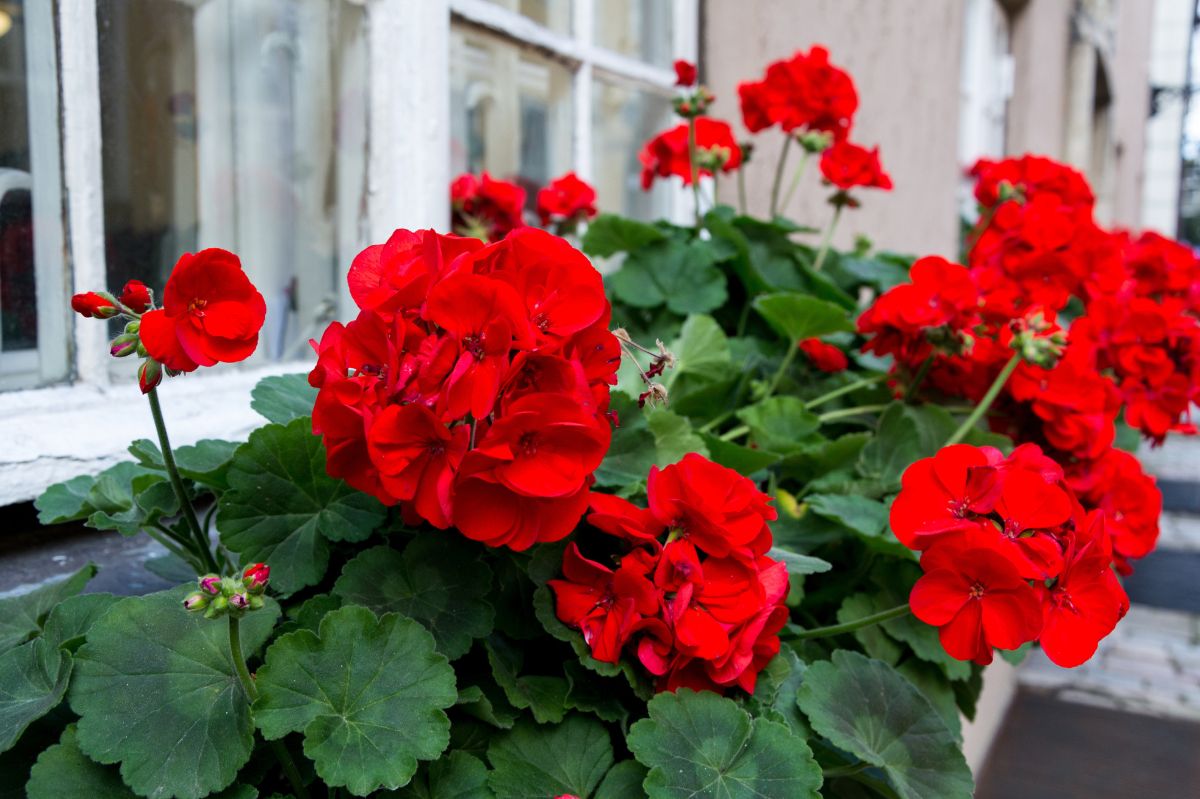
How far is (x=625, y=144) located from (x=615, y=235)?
594 mm

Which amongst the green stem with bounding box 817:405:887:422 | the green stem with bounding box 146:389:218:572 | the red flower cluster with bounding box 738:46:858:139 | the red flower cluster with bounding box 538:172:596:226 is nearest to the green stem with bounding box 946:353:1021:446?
the green stem with bounding box 817:405:887:422

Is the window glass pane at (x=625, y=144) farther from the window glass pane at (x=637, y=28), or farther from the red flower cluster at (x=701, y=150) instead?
the red flower cluster at (x=701, y=150)

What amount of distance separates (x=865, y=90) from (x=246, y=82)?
69.4 inches

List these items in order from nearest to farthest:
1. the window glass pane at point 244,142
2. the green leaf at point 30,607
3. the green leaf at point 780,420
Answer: the green leaf at point 30,607 → the window glass pane at point 244,142 → the green leaf at point 780,420

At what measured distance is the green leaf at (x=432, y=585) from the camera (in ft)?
2.47

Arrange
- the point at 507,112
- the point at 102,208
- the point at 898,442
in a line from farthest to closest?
the point at 507,112 < the point at 898,442 < the point at 102,208

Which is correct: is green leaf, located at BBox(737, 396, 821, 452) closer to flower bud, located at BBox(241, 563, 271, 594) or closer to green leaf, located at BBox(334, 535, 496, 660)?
green leaf, located at BBox(334, 535, 496, 660)

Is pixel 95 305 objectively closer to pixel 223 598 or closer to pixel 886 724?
pixel 223 598

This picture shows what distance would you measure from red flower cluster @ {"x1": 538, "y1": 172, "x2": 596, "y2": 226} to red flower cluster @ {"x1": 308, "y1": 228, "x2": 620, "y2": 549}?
91 centimetres

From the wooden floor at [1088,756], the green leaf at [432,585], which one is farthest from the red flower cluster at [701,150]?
the wooden floor at [1088,756]

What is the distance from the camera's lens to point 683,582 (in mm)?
759

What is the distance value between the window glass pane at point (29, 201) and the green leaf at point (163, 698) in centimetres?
54

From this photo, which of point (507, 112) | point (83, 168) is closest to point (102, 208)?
point (83, 168)

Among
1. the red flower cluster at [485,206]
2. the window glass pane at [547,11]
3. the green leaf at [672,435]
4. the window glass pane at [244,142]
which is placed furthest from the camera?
the window glass pane at [547,11]
